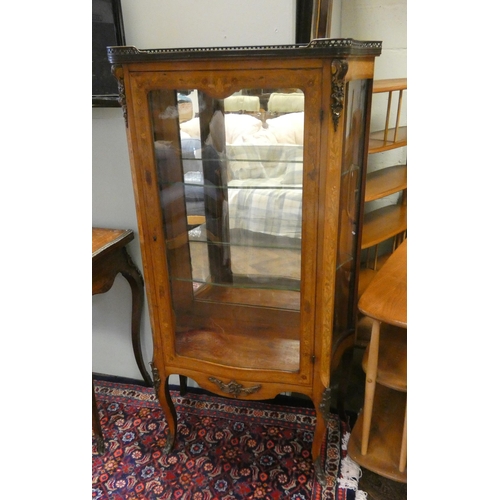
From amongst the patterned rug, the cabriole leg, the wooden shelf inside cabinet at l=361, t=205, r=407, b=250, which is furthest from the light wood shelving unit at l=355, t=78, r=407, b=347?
the cabriole leg

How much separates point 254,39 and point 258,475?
4.38ft

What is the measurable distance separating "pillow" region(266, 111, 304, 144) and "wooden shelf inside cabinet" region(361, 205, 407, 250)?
1.81 feet

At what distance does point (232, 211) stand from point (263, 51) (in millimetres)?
463

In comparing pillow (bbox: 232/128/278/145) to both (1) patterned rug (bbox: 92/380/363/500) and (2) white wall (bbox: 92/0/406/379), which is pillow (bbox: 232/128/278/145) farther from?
(1) patterned rug (bbox: 92/380/363/500)

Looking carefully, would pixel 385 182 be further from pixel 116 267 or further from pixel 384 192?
pixel 116 267

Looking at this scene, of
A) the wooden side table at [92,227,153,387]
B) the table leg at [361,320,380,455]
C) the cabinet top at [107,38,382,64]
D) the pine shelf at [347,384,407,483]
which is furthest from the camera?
the wooden side table at [92,227,153,387]

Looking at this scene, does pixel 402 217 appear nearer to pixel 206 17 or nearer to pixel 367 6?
pixel 367 6

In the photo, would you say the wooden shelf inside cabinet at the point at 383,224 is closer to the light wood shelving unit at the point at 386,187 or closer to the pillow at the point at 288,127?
the light wood shelving unit at the point at 386,187

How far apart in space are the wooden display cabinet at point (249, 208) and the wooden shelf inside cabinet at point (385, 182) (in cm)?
22

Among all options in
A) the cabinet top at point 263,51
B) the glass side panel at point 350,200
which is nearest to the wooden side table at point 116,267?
the cabinet top at point 263,51

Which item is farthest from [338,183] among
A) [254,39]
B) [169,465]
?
[169,465]

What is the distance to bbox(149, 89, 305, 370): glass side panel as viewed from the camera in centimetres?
109

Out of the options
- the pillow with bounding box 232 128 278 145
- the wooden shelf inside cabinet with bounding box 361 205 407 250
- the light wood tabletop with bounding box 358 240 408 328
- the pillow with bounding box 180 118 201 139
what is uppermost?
the pillow with bounding box 180 118 201 139

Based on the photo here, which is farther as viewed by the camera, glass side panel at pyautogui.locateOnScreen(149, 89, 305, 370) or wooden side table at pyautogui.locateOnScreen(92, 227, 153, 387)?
wooden side table at pyautogui.locateOnScreen(92, 227, 153, 387)
